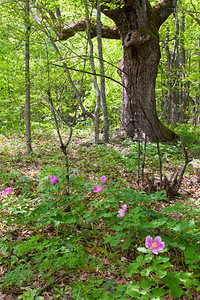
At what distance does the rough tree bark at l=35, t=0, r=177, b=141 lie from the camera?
5.29 m

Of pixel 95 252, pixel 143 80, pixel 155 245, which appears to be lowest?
pixel 95 252

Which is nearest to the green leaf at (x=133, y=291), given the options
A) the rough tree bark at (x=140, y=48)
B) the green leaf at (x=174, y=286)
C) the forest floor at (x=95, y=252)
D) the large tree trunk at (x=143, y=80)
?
the forest floor at (x=95, y=252)

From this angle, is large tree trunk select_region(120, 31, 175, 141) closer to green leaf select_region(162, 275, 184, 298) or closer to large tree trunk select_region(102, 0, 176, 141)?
large tree trunk select_region(102, 0, 176, 141)

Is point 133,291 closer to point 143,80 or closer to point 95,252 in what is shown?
point 95,252

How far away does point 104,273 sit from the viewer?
73.5 inches

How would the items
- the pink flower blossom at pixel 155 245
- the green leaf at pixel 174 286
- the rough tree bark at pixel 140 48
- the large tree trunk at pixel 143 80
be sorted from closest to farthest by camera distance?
the green leaf at pixel 174 286 < the pink flower blossom at pixel 155 245 < the rough tree bark at pixel 140 48 < the large tree trunk at pixel 143 80

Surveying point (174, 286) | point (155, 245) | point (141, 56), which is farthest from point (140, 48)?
point (174, 286)

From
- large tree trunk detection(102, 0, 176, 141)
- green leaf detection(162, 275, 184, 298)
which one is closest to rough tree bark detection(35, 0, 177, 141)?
large tree trunk detection(102, 0, 176, 141)

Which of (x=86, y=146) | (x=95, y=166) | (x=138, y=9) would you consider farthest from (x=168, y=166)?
(x=138, y=9)

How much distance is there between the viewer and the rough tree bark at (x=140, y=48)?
5.29m

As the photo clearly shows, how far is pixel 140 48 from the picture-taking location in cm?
543

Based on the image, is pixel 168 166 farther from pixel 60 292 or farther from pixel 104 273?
pixel 60 292

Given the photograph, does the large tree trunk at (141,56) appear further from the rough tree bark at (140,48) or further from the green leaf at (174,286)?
the green leaf at (174,286)

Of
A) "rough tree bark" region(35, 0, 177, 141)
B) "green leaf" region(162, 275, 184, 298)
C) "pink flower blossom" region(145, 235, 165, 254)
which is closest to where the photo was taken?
"green leaf" region(162, 275, 184, 298)
